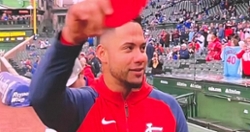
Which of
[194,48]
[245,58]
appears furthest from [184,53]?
[245,58]

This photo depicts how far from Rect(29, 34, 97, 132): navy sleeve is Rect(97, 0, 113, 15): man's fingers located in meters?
0.34

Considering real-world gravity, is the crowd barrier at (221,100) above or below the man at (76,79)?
below

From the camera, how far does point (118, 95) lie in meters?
1.98

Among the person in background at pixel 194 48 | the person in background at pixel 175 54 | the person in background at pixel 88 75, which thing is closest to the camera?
the person in background at pixel 88 75

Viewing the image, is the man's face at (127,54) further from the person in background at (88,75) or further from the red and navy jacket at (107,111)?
the person in background at (88,75)

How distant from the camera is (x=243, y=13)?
23547 millimetres

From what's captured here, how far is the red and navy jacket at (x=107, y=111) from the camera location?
1748 mm

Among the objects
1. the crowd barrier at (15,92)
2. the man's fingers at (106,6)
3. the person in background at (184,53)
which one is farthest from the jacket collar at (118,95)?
the person in background at (184,53)

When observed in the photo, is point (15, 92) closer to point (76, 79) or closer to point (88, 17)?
point (76, 79)

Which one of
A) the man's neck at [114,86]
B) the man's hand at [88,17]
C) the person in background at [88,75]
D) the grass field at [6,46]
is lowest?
the person in background at [88,75]

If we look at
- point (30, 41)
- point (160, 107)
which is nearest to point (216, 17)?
point (30, 41)

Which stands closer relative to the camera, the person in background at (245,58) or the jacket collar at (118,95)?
the jacket collar at (118,95)

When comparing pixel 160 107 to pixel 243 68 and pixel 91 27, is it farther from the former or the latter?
pixel 243 68

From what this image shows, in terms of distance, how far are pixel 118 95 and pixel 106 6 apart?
891 millimetres
